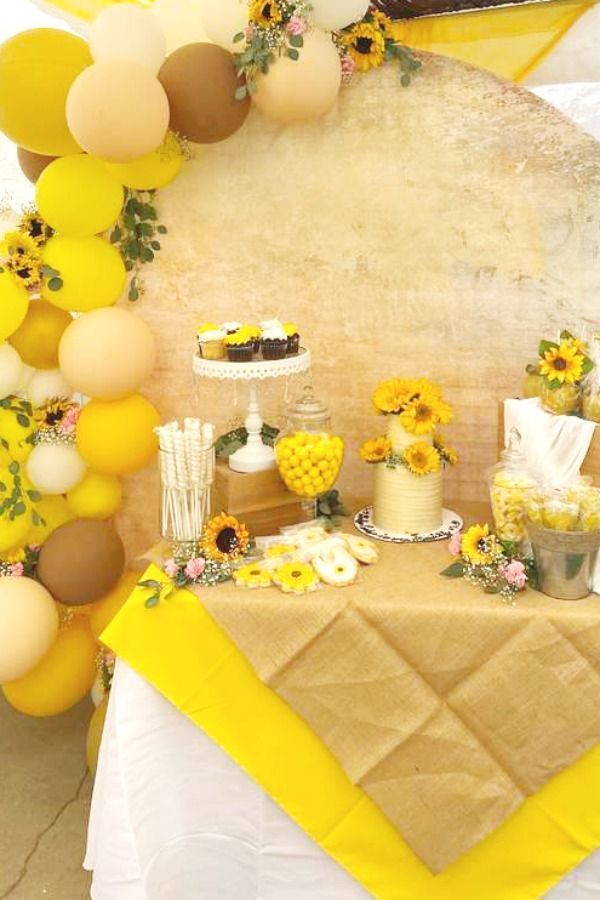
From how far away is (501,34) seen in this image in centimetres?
211

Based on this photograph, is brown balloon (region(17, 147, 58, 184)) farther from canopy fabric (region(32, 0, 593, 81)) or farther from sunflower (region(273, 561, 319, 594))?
sunflower (region(273, 561, 319, 594))

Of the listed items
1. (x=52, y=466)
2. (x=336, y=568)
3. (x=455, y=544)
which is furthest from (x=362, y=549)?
(x=52, y=466)

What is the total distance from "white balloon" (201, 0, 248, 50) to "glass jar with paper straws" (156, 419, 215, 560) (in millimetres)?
1004

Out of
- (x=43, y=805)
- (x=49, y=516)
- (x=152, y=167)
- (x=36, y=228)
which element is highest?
(x=152, y=167)

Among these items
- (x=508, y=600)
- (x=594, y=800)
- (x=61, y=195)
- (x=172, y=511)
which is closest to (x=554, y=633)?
(x=508, y=600)

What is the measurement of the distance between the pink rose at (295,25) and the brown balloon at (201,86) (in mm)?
174

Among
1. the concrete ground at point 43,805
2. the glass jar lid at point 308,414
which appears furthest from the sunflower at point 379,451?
the concrete ground at point 43,805

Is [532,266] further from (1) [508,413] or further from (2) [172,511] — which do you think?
(2) [172,511]

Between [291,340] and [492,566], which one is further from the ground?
[291,340]

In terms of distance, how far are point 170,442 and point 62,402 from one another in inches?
28.7

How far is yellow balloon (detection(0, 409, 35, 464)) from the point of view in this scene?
2.33 m

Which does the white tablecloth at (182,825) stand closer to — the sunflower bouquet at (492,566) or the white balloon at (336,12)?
the sunflower bouquet at (492,566)

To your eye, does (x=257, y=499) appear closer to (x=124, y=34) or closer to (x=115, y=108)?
(x=115, y=108)

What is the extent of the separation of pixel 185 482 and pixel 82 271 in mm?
752
